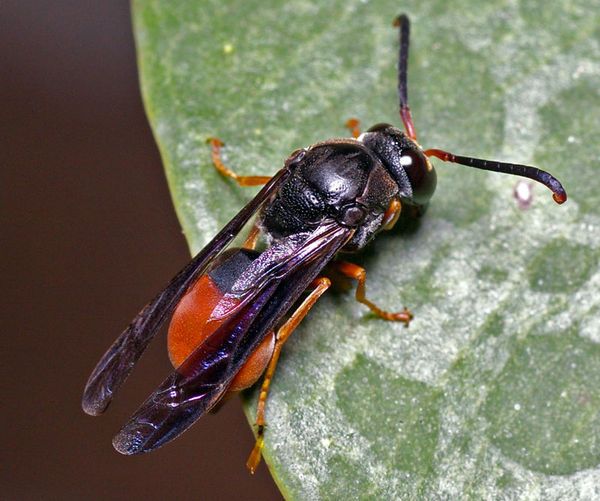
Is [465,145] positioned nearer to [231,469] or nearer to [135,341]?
[135,341]

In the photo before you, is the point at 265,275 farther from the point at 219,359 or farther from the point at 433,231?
the point at 433,231

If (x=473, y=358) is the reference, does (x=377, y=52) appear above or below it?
above

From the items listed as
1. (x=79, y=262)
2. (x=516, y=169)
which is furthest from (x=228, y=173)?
(x=79, y=262)

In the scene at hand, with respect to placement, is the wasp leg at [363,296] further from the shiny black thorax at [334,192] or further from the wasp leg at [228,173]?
the wasp leg at [228,173]

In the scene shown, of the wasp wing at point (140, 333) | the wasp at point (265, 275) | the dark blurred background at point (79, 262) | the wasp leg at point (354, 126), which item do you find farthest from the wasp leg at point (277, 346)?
the dark blurred background at point (79, 262)

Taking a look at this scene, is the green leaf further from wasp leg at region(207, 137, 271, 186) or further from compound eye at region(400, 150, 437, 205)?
compound eye at region(400, 150, 437, 205)

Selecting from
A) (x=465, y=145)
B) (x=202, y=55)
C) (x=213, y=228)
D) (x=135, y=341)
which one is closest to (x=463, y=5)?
(x=465, y=145)
